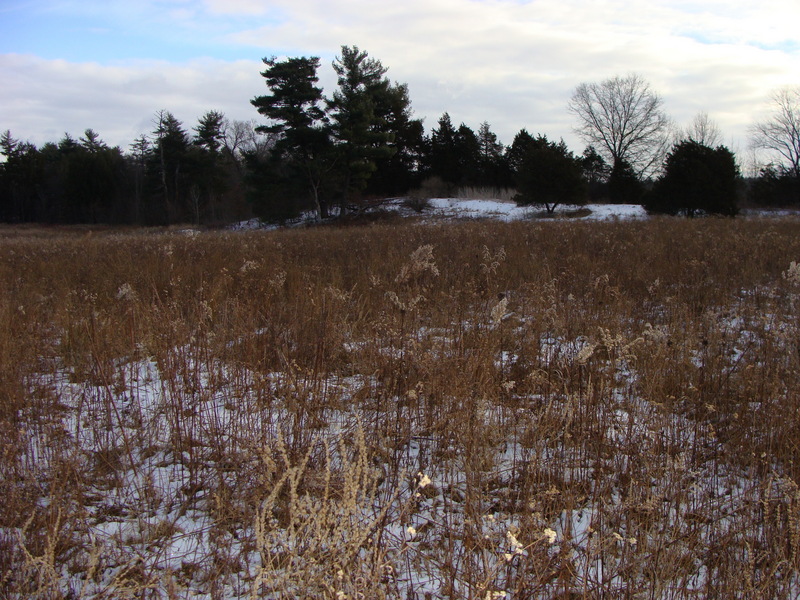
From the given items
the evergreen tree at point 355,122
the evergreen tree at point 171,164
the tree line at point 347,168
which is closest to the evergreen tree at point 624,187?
the tree line at point 347,168

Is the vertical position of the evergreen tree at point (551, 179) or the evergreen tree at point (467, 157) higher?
the evergreen tree at point (467, 157)

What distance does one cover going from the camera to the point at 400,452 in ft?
10.2

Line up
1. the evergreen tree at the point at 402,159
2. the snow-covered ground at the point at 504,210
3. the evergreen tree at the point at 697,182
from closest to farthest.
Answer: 1. the evergreen tree at the point at 697,182
2. the snow-covered ground at the point at 504,210
3. the evergreen tree at the point at 402,159

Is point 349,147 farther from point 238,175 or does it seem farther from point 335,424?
point 335,424

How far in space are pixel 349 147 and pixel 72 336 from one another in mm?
27884

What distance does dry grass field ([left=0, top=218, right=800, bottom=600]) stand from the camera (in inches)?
82.4

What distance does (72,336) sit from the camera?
198 inches

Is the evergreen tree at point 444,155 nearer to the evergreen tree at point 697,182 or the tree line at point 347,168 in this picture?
the tree line at point 347,168

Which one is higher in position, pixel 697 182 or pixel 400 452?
pixel 697 182

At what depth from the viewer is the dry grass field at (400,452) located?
209 centimetres

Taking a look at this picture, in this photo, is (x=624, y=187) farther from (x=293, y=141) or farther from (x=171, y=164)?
(x=171, y=164)

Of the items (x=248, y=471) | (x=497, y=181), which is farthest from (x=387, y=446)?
(x=497, y=181)

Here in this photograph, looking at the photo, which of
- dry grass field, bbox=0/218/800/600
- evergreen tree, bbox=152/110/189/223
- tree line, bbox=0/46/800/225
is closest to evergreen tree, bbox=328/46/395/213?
tree line, bbox=0/46/800/225

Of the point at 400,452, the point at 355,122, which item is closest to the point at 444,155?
the point at 355,122
